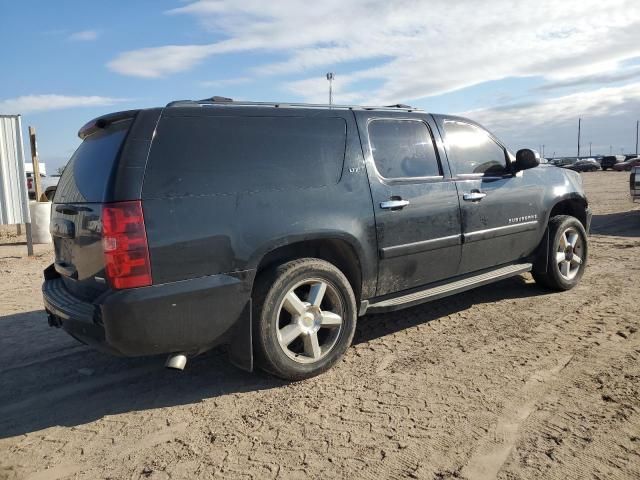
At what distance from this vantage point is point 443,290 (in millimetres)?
4277

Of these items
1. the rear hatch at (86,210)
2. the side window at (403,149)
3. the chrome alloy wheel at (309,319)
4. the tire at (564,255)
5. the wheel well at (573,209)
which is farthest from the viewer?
the wheel well at (573,209)

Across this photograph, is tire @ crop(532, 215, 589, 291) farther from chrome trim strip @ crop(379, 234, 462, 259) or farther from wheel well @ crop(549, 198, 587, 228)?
chrome trim strip @ crop(379, 234, 462, 259)

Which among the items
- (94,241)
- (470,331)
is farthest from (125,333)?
(470,331)

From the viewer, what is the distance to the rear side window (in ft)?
9.91

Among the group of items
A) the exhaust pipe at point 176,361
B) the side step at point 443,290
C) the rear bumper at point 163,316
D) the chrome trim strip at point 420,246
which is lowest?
the exhaust pipe at point 176,361

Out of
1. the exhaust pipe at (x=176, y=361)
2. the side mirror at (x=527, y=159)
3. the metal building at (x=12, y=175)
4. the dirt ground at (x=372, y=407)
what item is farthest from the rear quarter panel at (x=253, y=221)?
the metal building at (x=12, y=175)

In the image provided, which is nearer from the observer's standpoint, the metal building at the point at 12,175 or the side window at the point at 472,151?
the side window at the point at 472,151

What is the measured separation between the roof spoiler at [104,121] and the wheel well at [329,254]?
49.7 inches

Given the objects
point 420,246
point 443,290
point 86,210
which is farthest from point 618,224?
point 86,210

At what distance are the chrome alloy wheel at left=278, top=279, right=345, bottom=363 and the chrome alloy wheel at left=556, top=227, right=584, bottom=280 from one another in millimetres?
2993

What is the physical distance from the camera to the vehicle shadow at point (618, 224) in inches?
378

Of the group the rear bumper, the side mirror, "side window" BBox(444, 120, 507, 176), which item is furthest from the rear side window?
the side mirror

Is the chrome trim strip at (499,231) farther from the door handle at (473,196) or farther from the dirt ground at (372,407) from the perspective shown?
the dirt ground at (372,407)

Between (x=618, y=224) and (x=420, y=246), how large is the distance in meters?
8.69
